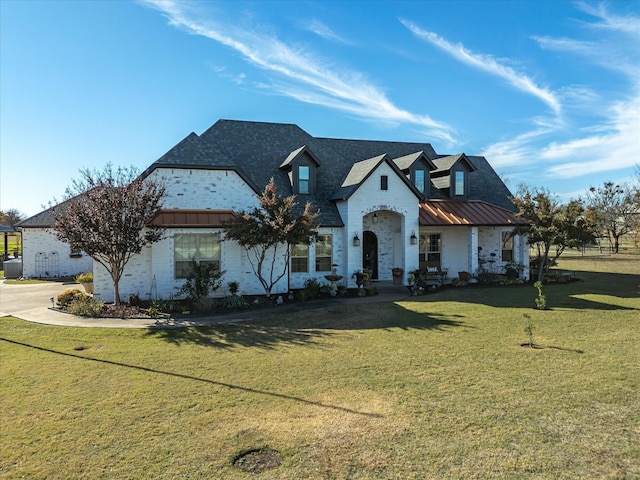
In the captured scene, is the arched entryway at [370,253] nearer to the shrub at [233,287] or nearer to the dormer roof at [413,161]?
the dormer roof at [413,161]

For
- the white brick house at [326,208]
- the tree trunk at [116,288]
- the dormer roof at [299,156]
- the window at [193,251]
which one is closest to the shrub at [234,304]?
the white brick house at [326,208]

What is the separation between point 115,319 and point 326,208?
1263 cm

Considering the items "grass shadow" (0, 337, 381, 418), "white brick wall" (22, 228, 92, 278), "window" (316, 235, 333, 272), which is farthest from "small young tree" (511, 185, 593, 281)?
"white brick wall" (22, 228, 92, 278)

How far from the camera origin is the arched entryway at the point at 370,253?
25984 millimetres

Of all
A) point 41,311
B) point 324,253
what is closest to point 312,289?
point 324,253

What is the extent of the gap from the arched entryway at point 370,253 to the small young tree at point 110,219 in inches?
500

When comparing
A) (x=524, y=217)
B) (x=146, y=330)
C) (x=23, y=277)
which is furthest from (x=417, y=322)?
(x=23, y=277)

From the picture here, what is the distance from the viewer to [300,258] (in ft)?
75.0

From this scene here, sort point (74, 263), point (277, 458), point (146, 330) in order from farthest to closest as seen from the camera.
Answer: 1. point (74, 263)
2. point (146, 330)
3. point (277, 458)

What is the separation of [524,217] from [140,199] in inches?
864

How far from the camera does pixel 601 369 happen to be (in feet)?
31.8

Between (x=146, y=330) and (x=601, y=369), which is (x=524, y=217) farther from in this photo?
(x=146, y=330)

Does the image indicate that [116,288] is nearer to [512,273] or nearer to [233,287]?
[233,287]

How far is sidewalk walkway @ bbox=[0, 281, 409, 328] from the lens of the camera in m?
15.4
